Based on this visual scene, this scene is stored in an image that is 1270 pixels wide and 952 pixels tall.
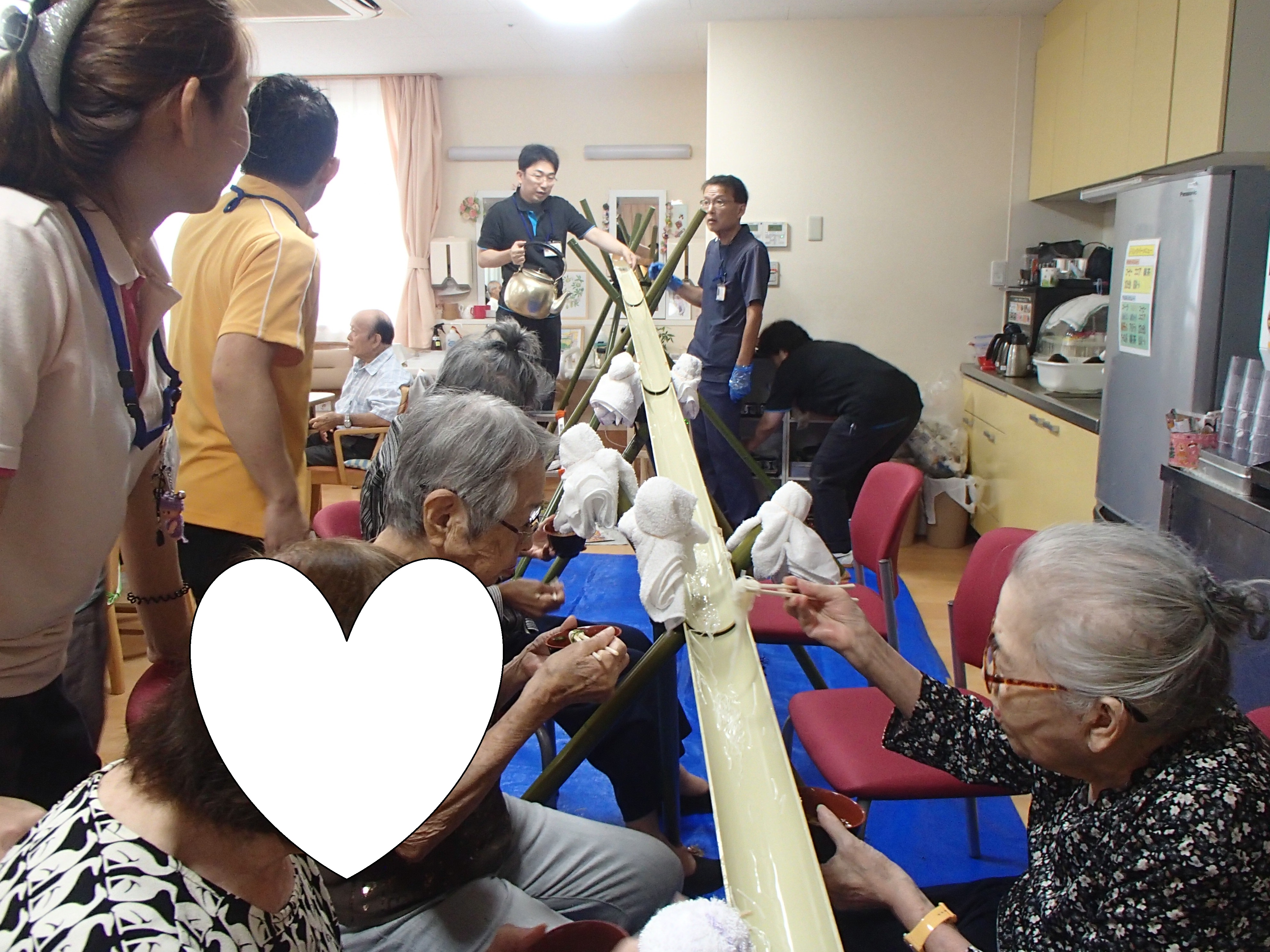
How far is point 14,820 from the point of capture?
730mm

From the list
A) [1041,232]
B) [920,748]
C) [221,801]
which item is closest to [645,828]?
[920,748]

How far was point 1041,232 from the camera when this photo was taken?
482 cm

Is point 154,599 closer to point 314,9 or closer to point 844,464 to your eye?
point 314,9

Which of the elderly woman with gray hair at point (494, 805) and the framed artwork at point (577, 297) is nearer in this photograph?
the elderly woman with gray hair at point (494, 805)

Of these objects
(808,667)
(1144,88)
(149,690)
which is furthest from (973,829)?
(1144,88)

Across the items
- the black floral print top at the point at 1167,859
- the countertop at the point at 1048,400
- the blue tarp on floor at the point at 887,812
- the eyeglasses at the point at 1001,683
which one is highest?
the countertop at the point at 1048,400

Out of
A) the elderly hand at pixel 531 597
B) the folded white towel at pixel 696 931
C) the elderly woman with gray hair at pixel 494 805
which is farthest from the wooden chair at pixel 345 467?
the folded white towel at pixel 696 931

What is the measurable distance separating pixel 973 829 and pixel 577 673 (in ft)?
4.55

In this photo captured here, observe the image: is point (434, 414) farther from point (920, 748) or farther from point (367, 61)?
point (367, 61)

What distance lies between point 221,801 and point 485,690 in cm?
35

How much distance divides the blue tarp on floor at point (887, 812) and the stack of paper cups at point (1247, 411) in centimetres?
111

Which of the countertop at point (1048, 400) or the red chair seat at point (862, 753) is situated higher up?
the countertop at point (1048, 400)

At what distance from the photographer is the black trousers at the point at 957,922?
1.21 metres

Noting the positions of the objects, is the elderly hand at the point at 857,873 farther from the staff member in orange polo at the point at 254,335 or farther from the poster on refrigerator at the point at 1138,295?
the poster on refrigerator at the point at 1138,295
